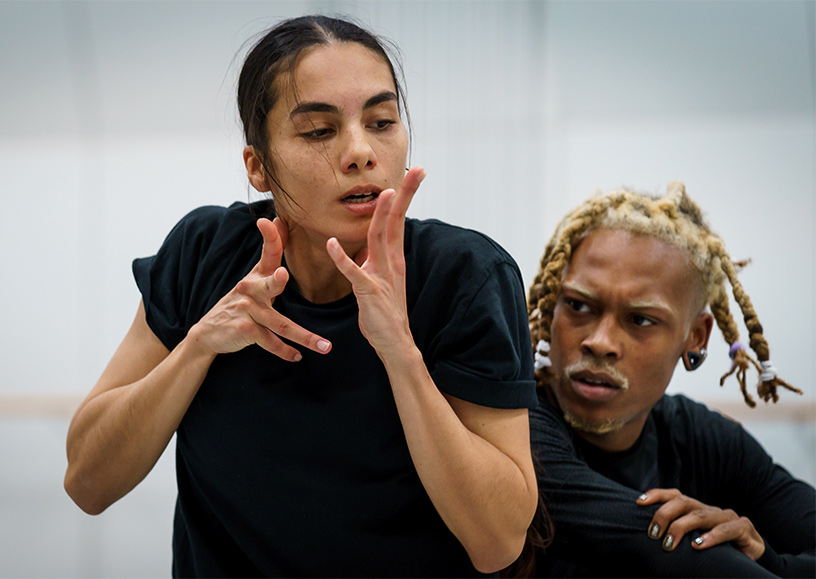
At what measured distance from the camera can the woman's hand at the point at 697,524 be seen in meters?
1.20

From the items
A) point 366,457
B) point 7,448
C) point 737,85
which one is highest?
point 737,85

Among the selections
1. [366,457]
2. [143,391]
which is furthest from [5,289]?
[366,457]

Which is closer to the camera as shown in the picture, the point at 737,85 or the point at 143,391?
the point at 143,391

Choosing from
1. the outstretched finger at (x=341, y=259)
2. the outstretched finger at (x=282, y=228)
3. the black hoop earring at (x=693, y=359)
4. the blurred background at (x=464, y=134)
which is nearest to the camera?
the outstretched finger at (x=341, y=259)

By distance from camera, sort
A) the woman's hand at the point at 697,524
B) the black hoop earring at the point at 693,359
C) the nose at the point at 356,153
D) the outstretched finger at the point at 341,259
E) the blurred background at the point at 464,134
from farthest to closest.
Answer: the blurred background at the point at 464,134 → the black hoop earring at the point at 693,359 → the woman's hand at the point at 697,524 → the nose at the point at 356,153 → the outstretched finger at the point at 341,259

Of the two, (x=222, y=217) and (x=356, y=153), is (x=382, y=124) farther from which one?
(x=222, y=217)

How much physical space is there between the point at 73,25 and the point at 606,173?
2373mm

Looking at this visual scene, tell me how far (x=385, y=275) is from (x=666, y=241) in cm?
73

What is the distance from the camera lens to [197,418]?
1.04 m

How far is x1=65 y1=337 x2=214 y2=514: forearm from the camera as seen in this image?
99 centimetres

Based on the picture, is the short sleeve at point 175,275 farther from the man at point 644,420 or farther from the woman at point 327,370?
the man at point 644,420

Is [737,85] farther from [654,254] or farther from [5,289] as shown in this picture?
[5,289]

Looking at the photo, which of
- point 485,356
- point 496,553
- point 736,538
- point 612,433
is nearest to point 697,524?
point 736,538

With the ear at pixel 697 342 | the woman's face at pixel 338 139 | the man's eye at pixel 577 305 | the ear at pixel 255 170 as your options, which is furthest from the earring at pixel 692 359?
the ear at pixel 255 170
